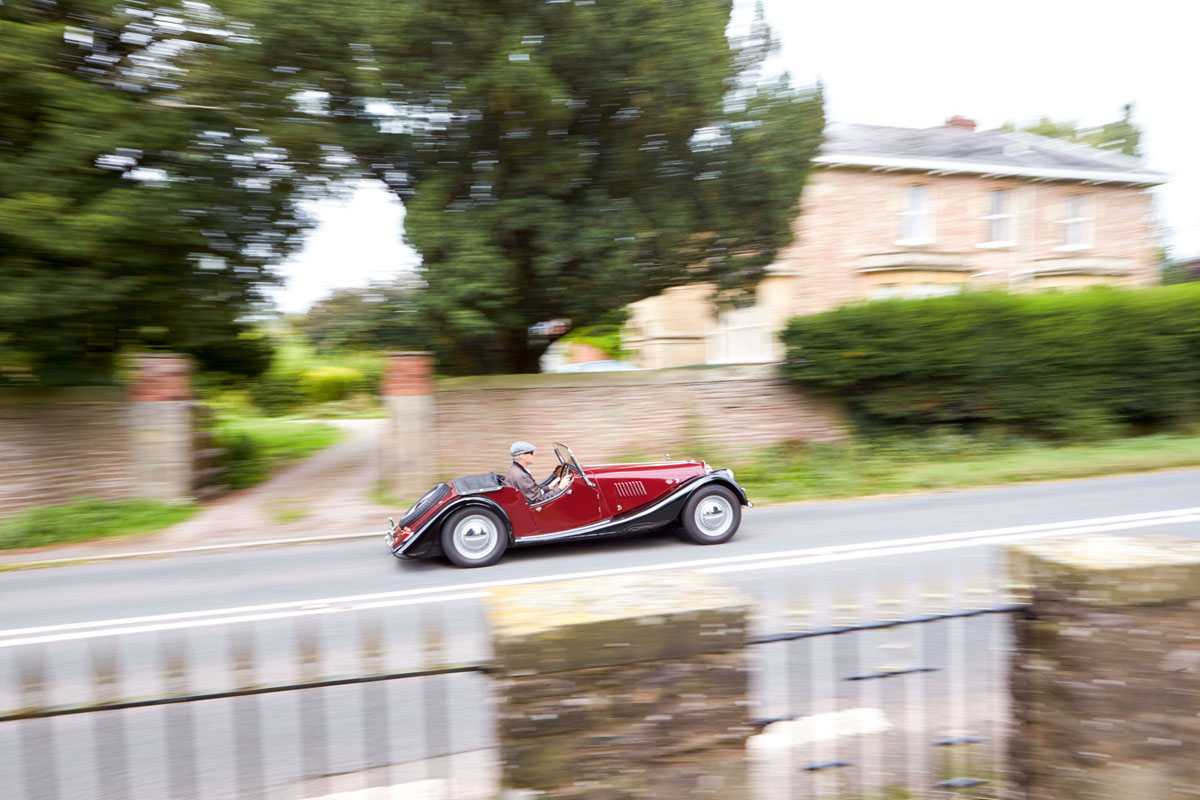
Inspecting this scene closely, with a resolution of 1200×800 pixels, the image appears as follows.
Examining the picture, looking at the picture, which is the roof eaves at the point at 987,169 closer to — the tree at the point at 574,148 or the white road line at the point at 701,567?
the tree at the point at 574,148

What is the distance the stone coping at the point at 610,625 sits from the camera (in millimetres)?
2225

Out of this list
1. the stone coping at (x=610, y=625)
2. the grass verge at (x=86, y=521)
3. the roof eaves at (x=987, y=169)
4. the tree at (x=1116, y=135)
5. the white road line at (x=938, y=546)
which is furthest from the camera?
the tree at (x=1116, y=135)

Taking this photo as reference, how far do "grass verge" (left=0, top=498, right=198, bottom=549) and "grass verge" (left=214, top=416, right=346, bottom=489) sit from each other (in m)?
→ 2.05

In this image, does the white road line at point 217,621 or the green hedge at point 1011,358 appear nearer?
the white road line at point 217,621

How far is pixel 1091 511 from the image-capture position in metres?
9.49

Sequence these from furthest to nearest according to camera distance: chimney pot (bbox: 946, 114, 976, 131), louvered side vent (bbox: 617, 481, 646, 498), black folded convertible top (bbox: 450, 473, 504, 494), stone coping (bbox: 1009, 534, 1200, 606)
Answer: chimney pot (bbox: 946, 114, 976, 131), louvered side vent (bbox: 617, 481, 646, 498), black folded convertible top (bbox: 450, 473, 504, 494), stone coping (bbox: 1009, 534, 1200, 606)

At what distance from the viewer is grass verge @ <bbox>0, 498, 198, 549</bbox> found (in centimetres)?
1052

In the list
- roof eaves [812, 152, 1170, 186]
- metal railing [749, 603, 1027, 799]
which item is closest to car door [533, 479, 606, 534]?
metal railing [749, 603, 1027, 799]

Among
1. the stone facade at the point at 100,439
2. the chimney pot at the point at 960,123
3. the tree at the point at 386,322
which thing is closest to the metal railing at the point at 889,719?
the tree at the point at 386,322

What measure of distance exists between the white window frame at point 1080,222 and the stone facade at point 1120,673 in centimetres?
2445

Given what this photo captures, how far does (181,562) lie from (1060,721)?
31.5 feet

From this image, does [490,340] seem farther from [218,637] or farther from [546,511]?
[218,637]

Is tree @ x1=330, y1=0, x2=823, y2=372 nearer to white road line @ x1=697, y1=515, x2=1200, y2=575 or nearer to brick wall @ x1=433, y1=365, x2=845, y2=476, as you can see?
brick wall @ x1=433, y1=365, x2=845, y2=476

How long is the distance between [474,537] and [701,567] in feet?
7.92
